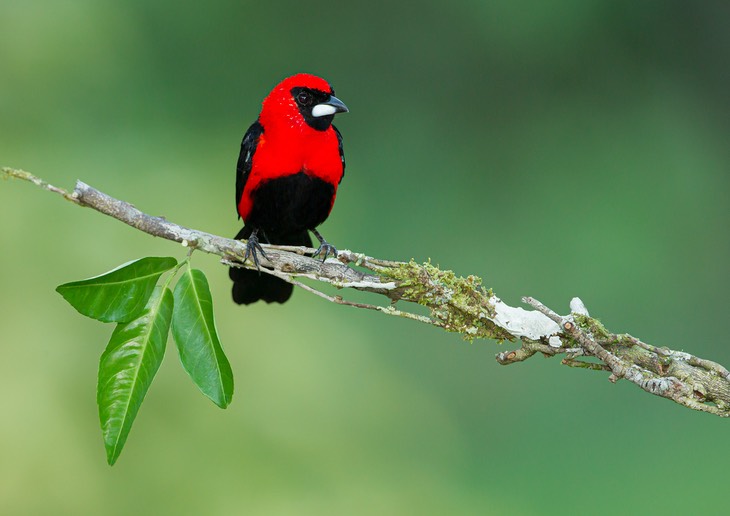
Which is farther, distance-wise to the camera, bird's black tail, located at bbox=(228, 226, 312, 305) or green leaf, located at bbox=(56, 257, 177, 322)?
bird's black tail, located at bbox=(228, 226, 312, 305)

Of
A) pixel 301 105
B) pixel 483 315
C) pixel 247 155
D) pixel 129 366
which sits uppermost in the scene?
pixel 301 105

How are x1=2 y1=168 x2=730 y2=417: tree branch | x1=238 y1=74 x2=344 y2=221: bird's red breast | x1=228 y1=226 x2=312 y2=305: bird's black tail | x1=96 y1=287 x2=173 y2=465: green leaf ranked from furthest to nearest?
x1=228 y1=226 x2=312 y2=305: bird's black tail
x1=238 y1=74 x2=344 y2=221: bird's red breast
x1=2 y1=168 x2=730 y2=417: tree branch
x1=96 y1=287 x2=173 y2=465: green leaf

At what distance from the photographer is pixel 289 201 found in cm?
264

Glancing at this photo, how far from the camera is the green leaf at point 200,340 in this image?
1.63 m

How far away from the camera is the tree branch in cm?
168

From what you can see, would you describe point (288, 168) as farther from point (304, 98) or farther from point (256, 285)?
point (256, 285)

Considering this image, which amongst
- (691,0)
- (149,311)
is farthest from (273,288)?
(691,0)

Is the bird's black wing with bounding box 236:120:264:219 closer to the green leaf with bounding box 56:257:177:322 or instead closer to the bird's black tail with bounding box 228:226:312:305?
the bird's black tail with bounding box 228:226:312:305

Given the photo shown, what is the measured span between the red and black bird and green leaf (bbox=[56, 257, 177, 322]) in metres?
0.93

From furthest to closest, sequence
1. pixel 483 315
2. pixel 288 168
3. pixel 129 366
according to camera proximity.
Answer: pixel 288 168 < pixel 483 315 < pixel 129 366

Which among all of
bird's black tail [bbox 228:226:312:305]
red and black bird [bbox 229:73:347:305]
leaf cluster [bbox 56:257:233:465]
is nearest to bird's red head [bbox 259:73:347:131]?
red and black bird [bbox 229:73:347:305]

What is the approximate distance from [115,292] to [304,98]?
4.05 feet

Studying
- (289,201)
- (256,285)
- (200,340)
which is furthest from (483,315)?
(256,285)

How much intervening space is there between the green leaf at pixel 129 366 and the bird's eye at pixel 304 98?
115 centimetres
